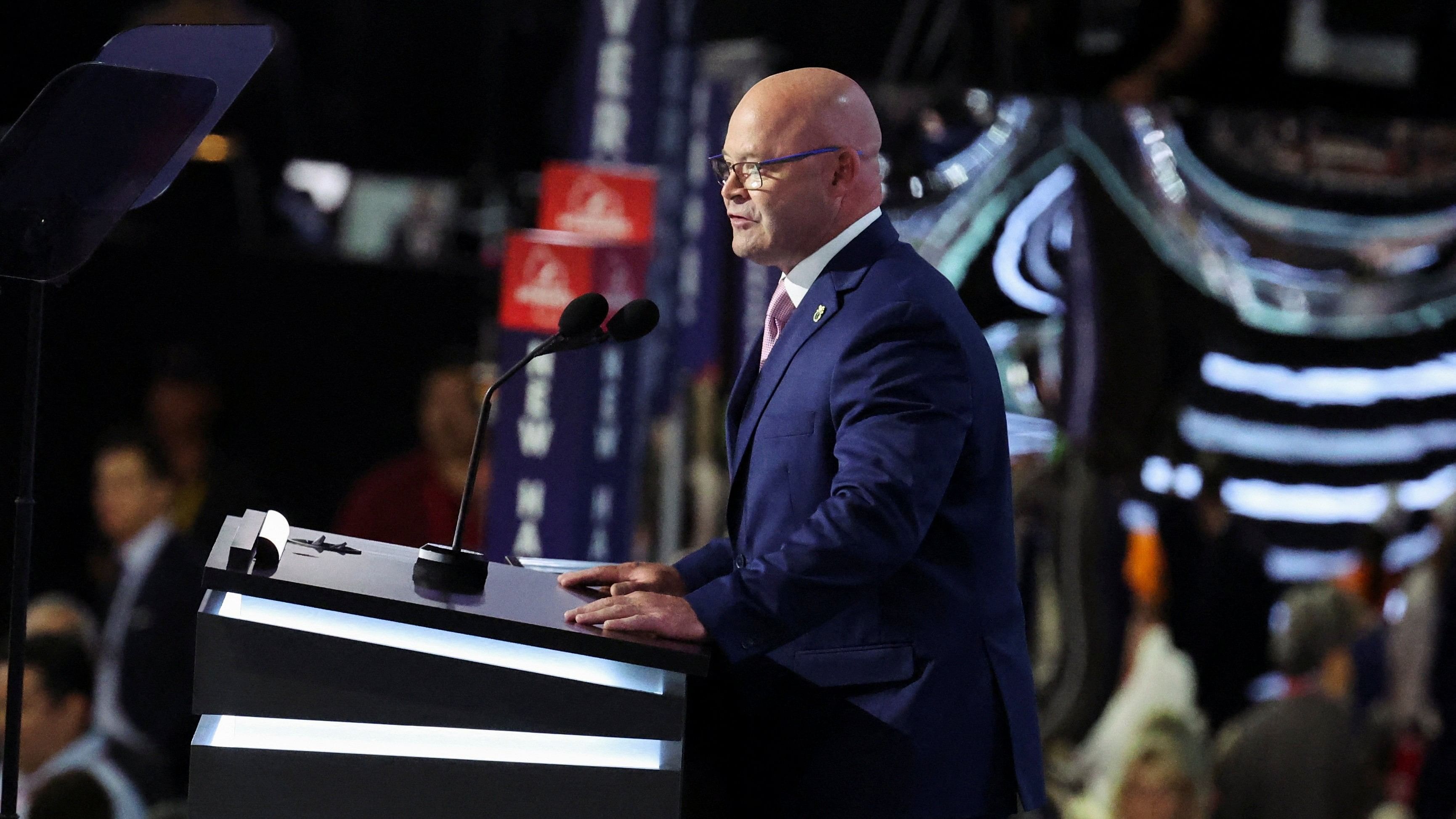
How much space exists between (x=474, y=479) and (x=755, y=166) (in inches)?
20.6

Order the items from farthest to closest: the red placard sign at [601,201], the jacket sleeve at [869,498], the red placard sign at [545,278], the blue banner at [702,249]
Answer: the blue banner at [702,249]
the red placard sign at [601,201]
the red placard sign at [545,278]
the jacket sleeve at [869,498]

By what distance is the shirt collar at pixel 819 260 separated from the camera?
1.98 meters

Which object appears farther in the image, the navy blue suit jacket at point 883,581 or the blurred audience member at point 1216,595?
the blurred audience member at point 1216,595

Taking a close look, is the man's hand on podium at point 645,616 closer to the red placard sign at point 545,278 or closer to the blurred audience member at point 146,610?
the red placard sign at point 545,278

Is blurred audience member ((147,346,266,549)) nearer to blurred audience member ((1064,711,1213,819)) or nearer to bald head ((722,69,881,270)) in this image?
blurred audience member ((1064,711,1213,819))

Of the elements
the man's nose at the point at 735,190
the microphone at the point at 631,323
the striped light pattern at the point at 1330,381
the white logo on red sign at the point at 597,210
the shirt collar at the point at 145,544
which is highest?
the white logo on red sign at the point at 597,210

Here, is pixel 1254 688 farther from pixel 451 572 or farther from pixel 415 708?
pixel 415 708

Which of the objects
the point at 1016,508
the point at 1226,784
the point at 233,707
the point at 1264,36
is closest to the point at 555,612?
the point at 233,707

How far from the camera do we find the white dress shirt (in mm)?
4641

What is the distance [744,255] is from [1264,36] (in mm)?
4254

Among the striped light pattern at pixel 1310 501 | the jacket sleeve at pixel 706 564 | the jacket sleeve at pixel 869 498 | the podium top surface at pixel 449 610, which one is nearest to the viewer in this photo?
the podium top surface at pixel 449 610

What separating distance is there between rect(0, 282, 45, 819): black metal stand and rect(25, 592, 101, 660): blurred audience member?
10.0 feet

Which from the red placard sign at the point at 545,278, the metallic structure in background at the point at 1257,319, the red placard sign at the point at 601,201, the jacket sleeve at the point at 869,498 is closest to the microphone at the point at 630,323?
the jacket sleeve at the point at 869,498

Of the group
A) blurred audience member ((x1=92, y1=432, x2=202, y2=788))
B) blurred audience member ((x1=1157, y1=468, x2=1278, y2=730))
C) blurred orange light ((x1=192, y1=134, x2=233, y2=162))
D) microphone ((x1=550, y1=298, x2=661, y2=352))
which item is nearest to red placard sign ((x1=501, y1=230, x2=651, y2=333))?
blurred audience member ((x1=92, y1=432, x2=202, y2=788))
